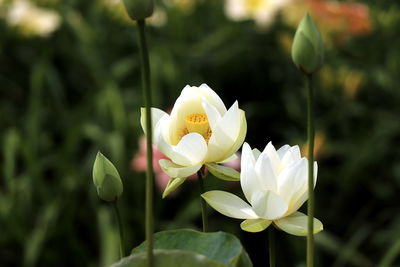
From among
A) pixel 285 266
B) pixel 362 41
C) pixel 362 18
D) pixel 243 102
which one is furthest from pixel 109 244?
pixel 362 41

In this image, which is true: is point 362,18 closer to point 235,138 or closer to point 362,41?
point 362,41

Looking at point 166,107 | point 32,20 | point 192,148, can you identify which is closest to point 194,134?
point 192,148

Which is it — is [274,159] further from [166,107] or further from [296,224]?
[166,107]

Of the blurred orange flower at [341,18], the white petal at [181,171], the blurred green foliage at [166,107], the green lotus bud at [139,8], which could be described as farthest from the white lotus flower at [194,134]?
the blurred orange flower at [341,18]

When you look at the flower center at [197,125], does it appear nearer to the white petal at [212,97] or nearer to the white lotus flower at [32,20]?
the white petal at [212,97]

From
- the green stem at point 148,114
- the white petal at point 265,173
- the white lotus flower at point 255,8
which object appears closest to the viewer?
the green stem at point 148,114

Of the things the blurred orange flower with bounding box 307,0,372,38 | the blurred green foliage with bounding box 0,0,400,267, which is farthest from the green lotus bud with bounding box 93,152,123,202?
the blurred orange flower with bounding box 307,0,372,38

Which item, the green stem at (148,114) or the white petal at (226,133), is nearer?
the green stem at (148,114)
